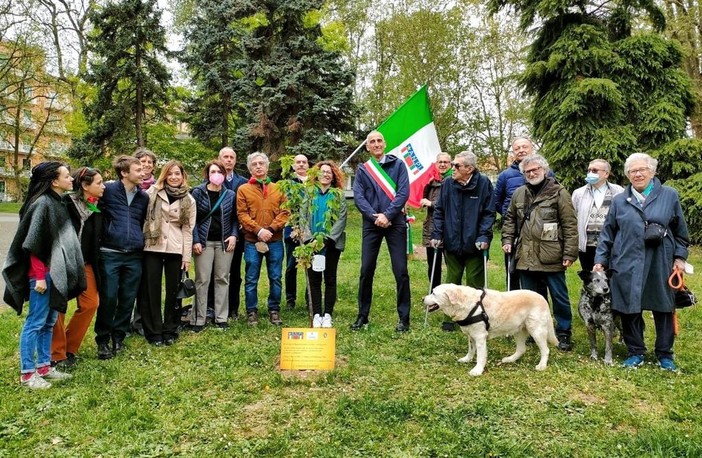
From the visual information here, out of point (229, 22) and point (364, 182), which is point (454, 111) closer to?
point (229, 22)

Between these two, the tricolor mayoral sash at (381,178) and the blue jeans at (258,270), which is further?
the blue jeans at (258,270)

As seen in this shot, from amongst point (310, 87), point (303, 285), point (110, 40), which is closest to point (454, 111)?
point (310, 87)

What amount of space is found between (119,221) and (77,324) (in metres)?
1.08

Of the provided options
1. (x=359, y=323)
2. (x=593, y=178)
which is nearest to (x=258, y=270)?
(x=359, y=323)

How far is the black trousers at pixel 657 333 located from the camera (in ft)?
14.6

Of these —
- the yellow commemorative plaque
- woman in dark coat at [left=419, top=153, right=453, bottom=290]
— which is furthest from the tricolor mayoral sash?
the yellow commemorative plaque

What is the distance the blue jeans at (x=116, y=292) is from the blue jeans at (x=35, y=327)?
2.25ft

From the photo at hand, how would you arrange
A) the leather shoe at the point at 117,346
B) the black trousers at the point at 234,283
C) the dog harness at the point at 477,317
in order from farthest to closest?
the black trousers at the point at 234,283
the leather shoe at the point at 117,346
the dog harness at the point at 477,317

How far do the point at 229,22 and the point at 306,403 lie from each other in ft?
56.4

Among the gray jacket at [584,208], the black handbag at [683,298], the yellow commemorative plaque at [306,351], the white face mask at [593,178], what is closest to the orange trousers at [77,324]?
the yellow commemorative plaque at [306,351]

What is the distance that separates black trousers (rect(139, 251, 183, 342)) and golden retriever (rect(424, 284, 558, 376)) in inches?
112

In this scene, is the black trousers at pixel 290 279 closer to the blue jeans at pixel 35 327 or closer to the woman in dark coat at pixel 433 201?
the woman in dark coat at pixel 433 201

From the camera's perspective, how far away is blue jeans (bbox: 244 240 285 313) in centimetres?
598

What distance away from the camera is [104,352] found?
190 inches
